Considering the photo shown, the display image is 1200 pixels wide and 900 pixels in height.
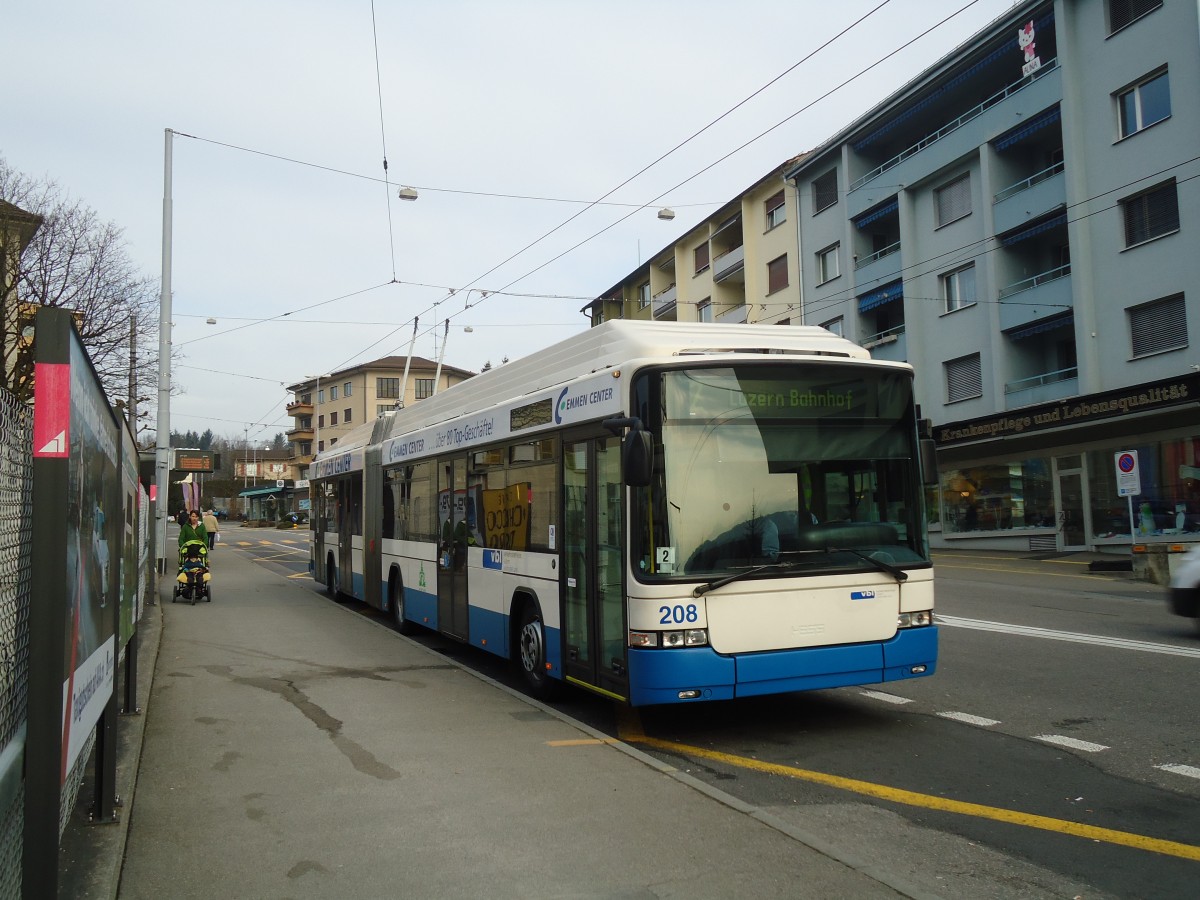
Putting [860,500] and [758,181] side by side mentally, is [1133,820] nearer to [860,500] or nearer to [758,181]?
[860,500]

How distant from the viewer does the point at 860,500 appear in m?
7.34

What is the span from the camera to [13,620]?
10.3ft

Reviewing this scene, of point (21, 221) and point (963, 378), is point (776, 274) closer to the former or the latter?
point (963, 378)

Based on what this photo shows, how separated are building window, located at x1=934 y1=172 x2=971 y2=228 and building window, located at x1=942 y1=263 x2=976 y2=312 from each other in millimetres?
1661

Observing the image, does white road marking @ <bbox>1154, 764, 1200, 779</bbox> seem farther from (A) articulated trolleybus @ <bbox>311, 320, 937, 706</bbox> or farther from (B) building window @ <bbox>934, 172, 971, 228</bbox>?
(B) building window @ <bbox>934, 172, 971, 228</bbox>

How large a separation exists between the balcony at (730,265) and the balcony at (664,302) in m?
4.48

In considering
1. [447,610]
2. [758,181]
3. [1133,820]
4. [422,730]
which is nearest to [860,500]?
[1133,820]

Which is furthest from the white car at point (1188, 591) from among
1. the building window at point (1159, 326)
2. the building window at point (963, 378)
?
the building window at point (963, 378)

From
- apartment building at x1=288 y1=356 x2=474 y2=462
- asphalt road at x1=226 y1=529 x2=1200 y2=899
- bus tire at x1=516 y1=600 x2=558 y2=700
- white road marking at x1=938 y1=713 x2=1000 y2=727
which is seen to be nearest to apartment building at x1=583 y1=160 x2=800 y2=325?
asphalt road at x1=226 y1=529 x2=1200 y2=899

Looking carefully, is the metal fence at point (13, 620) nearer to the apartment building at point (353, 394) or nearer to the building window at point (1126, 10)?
the building window at point (1126, 10)

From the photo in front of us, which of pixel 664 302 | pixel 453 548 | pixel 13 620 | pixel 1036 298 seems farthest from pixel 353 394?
pixel 13 620

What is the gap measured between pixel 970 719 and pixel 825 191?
33713mm

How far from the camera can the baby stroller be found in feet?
59.7

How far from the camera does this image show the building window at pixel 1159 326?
79.7 feet
